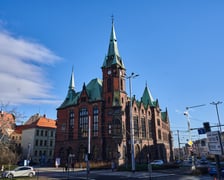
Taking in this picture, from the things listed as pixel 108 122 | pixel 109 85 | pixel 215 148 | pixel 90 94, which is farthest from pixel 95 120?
pixel 215 148

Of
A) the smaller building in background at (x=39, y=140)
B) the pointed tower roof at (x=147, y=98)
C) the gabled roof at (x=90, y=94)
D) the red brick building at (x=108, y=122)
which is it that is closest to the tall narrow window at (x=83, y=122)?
the red brick building at (x=108, y=122)

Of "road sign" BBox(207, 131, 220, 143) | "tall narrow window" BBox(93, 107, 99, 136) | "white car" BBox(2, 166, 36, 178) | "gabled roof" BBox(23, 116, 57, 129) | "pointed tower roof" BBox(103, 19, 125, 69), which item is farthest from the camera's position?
"gabled roof" BBox(23, 116, 57, 129)

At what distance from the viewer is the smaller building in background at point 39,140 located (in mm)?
74000

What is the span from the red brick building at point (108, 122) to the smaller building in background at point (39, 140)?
57.3ft

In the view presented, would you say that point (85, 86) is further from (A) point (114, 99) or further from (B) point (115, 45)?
(B) point (115, 45)

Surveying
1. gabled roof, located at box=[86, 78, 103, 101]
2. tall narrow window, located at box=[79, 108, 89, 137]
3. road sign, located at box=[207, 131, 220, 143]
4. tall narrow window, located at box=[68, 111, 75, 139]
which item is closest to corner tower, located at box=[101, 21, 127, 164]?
gabled roof, located at box=[86, 78, 103, 101]

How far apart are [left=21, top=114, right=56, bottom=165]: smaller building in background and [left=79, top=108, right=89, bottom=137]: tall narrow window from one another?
26514 mm

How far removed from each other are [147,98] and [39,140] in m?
42.2

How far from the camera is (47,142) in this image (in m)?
78.7

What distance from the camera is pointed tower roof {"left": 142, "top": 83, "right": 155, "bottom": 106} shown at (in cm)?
7114

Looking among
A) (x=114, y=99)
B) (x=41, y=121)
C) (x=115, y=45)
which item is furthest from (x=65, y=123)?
(x=115, y=45)

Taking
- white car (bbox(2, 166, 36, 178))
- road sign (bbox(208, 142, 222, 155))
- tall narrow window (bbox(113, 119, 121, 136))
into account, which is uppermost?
tall narrow window (bbox(113, 119, 121, 136))

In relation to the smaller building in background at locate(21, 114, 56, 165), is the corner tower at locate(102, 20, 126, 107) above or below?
above

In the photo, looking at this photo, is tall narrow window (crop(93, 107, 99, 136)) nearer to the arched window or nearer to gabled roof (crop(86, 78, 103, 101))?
gabled roof (crop(86, 78, 103, 101))
